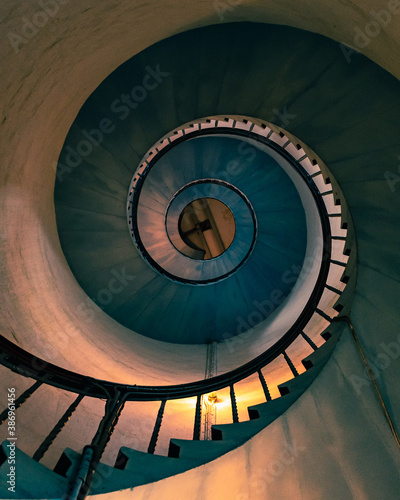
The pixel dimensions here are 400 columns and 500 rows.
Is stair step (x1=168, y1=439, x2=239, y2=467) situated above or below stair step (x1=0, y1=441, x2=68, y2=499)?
below

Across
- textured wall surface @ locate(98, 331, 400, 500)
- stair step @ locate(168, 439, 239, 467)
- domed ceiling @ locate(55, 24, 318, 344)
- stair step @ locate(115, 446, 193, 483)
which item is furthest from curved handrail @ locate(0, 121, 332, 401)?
domed ceiling @ locate(55, 24, 318, 344)

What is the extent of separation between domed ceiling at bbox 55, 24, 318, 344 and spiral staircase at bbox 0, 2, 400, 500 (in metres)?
0.04

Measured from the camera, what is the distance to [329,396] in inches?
116

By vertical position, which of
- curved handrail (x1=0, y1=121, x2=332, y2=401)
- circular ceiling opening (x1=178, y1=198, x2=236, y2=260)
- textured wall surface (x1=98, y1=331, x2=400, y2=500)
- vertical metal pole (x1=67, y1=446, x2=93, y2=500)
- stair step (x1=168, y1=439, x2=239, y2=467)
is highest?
circular ceiling opening (x1=178, y1=198, x2=236, y2=260)

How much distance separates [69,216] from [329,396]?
550 cm

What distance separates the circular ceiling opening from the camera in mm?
12750

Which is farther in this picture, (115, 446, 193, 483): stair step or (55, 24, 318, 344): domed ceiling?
(55, 24, 318, 344): domed ceiling

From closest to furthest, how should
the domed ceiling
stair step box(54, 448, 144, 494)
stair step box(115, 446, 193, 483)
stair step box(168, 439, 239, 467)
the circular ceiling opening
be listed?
stair step box(54, 448, 144, 494) < stair step box(115, 446, 193, 483) < stair step box(168, 439, 239, 467) < the domed ceiling < the circular ceiling opening

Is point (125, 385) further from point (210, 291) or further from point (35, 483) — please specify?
point (210, 291)

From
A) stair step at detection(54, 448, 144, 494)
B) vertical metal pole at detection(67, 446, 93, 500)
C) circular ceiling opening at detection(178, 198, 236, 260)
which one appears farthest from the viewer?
circular ceiling opening at detection(178, 198, 236, 260)

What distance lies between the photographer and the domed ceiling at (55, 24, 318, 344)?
4656 millimetres

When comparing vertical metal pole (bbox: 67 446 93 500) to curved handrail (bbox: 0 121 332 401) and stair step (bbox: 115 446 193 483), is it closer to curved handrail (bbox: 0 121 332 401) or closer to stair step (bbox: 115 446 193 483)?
stair step (bbox: 115 446 193 483)

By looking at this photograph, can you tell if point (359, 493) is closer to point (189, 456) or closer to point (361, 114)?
point (189, 456)

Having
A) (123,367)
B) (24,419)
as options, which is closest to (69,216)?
(123,367)
